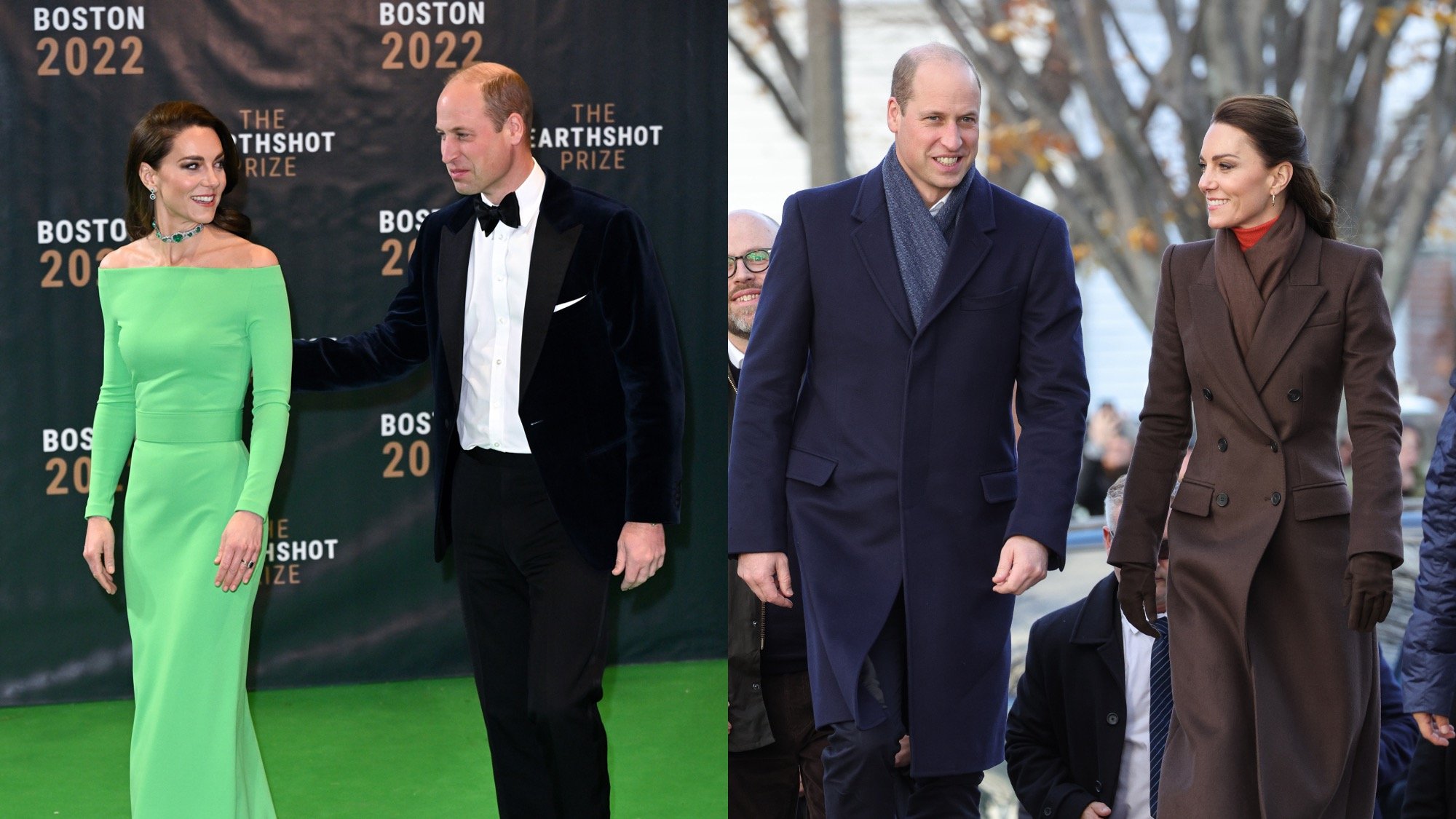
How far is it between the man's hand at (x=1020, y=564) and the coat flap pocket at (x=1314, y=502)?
0.62 meters

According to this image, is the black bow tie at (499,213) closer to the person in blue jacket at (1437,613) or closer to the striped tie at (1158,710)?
the striped tie at (1158,710)

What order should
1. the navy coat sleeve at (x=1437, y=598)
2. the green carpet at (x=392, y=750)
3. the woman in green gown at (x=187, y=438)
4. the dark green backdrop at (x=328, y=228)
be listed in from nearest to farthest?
the woman in green gown at (x=187, y=438), the navy coat sleeve at (x=1437, y=598), the green carpet at (x=392, y=750), the dark green backdrop at (x=328, y=228)

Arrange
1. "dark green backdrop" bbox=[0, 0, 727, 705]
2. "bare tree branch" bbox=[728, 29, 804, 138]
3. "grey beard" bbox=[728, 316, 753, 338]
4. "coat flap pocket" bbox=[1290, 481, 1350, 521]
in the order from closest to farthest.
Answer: "coat flap pocket" bbox=[1290, 481, 1350, 521] → "grey beard" bbox=[728, 316, 753, 338] → "dark green backdrop" bbox=[0, 0, 727, 705] → "bare tree branch" bbox=[728, 29, 804, 138]

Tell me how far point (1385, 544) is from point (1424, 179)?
6.60 meters

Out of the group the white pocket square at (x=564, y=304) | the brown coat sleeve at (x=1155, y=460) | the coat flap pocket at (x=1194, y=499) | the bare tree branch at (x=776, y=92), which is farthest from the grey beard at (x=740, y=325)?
the bare tree branch at (x=776, y=92)

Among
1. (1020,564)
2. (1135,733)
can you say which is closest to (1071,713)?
(1135,733)

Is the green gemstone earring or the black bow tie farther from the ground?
the black bow tie

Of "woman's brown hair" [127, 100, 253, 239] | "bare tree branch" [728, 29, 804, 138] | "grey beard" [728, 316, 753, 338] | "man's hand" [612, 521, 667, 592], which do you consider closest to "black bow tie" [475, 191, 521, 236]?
"woman's brown hair" [127, 100, 253, 239]

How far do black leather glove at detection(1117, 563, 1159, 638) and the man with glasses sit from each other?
75 centimetres

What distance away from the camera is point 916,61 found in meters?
3.22

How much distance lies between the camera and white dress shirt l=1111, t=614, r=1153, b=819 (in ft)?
13.3

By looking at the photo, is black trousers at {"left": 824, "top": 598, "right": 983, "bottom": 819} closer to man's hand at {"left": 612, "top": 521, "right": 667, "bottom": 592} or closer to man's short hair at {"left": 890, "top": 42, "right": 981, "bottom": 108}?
man's hand at {"left": 612, "top": 521, "right": 667, "bottom": 592}

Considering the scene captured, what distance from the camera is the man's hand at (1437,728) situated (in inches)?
151

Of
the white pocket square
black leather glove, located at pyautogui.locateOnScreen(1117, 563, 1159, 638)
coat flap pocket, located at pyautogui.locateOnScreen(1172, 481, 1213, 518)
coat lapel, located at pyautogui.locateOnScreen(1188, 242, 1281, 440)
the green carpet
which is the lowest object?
the green carpet
